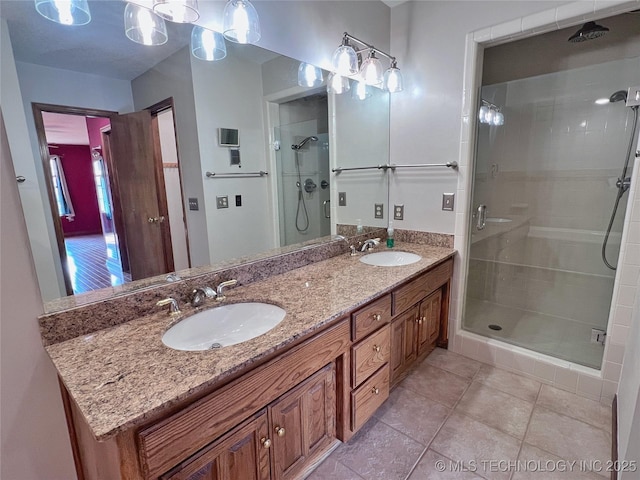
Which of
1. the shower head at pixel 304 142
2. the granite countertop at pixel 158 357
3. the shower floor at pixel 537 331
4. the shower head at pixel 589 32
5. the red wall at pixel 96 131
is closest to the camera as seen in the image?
the granite countertop at pixel 158 357

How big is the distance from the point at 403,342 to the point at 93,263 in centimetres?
155

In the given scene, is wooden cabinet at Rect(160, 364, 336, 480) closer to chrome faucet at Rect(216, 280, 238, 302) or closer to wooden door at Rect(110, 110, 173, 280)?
chrome faucet at Rect(216, 280, 238, 302)

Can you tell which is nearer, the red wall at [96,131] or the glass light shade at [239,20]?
the red wall at [96,131]

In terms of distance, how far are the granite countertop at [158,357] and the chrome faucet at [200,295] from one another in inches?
1.1

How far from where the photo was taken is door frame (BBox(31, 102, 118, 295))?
972 millimetres

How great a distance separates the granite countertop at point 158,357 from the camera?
72 centimetres

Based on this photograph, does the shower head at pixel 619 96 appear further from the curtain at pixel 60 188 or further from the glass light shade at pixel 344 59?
the curtain at pixel 60 188

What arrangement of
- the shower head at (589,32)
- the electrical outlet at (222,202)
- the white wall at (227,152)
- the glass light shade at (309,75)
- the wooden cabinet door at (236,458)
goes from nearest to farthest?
the wooden cabinet door at (236,458) < the white wall at (227,152) < the electrical outlet at (222,202) < the glass light shade at (309,75) < the shower head at (589,32)

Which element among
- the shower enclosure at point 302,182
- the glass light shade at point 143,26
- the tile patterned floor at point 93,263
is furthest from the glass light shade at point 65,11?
the shower enclosure at point 302,182

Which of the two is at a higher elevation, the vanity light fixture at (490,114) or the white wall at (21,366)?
the vanity light fixture at (490,114)

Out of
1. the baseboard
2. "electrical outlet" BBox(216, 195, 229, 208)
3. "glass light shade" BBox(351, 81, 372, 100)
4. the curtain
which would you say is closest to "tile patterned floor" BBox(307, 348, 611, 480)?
the baseboard

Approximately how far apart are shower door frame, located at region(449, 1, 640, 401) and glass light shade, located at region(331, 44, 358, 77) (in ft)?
2.39

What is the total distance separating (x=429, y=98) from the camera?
2121 millimetres

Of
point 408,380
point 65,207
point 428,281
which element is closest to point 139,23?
point 65,207
